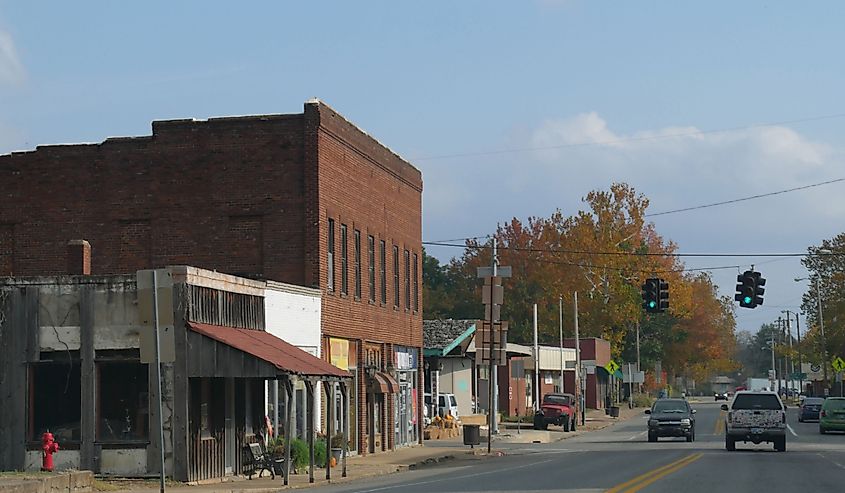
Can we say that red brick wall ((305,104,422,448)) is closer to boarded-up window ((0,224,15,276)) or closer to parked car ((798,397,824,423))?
boarded-up window ((0,224,15,276))

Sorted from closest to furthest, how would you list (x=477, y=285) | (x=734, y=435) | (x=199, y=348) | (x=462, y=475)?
(x=199, y=348), (x=462, y=475), (x=734, y=435), (x=477, y=285)

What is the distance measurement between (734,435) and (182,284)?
70.9 ft

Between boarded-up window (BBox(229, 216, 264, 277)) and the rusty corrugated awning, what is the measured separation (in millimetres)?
3962

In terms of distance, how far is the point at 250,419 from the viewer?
33469 millimetres

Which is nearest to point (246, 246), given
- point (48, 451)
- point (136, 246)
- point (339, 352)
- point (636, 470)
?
point (136, 246)

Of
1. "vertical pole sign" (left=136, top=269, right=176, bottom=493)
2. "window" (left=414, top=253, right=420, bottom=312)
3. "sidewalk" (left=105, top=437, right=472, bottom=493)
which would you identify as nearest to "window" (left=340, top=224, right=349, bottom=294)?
"sidewalk" (left=105, top=437, right=472, bottom=493)

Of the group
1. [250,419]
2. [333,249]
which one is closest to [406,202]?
[333,249]

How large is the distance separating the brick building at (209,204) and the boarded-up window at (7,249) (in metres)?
0.03

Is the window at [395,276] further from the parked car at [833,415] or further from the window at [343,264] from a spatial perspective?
the parked car at [833,415]

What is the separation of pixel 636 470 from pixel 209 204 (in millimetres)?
14638

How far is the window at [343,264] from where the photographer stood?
4038 centimetres

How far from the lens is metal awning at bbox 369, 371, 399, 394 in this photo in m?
43.6

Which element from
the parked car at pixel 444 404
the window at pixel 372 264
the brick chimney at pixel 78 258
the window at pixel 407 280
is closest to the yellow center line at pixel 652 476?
the window at pixel 372 264

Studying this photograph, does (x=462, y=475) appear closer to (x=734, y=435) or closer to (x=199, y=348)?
(x=199, y=348)
